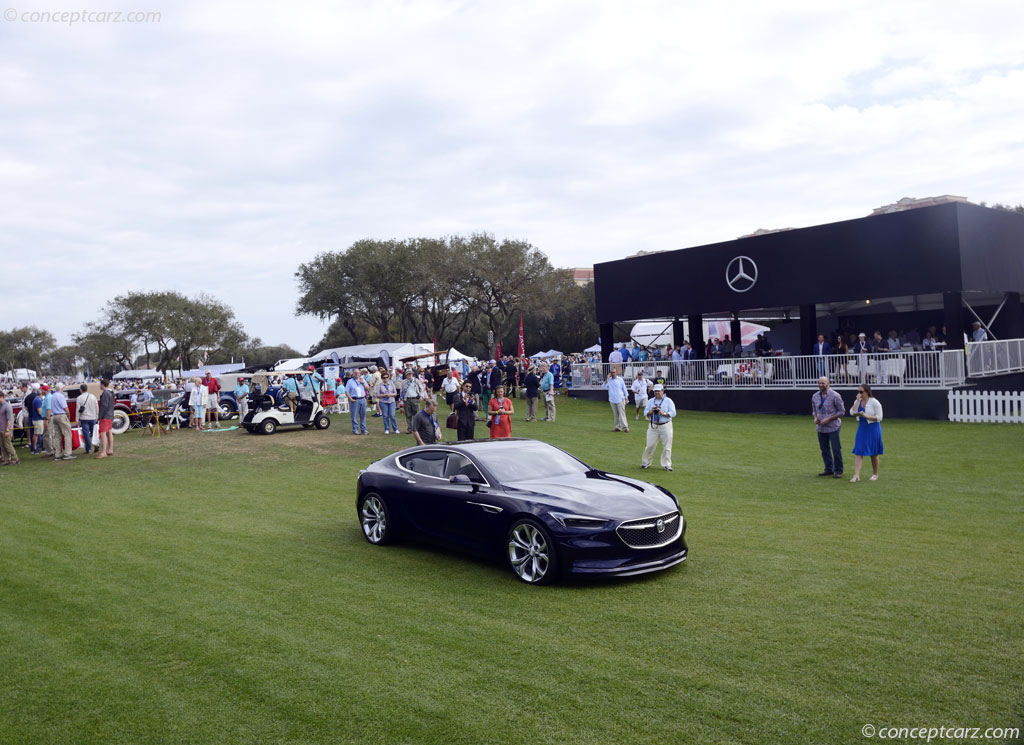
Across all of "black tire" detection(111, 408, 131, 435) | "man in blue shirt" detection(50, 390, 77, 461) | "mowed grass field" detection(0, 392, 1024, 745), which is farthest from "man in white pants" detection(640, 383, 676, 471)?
"black tire" detection(111, 408, 131, 435)

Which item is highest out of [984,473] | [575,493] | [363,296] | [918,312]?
[363,296]

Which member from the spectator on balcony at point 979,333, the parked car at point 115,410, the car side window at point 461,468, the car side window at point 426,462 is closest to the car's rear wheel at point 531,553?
the car side window at point 461,468

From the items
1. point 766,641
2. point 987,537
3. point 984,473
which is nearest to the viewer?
point 766,641

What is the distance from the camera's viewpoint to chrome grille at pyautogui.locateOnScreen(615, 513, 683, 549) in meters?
7.77

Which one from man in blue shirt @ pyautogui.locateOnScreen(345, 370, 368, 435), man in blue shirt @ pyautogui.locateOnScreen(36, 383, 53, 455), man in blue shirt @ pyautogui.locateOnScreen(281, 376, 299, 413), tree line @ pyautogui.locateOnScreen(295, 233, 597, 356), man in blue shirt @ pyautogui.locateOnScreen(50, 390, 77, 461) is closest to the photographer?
man in blue shirt @ pyautogui.locateOnScreen(50, 390, 77, 461)

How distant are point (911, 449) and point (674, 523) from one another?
12556mm

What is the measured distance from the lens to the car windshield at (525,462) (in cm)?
893

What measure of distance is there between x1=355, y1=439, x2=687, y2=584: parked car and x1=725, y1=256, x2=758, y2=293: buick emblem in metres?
23.5

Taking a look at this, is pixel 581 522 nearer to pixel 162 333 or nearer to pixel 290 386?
pixel 290 386

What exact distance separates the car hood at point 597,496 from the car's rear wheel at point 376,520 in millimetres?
1987

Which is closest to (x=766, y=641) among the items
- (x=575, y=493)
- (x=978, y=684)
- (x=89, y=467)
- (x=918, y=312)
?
(x=978, y=684)

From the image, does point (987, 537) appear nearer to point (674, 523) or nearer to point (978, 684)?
point (674, 523)

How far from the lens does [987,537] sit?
9391 millimetres

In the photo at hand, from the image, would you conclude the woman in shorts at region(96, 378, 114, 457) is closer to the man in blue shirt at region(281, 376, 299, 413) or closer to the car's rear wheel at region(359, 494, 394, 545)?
the man in blue shirt at region(281, 376, 299, 413)
